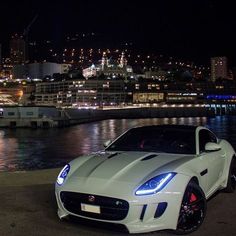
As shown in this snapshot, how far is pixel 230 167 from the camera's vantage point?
8.02 m

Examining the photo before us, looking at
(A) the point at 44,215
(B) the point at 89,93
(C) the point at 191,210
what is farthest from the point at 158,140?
(B) the point at 89,93

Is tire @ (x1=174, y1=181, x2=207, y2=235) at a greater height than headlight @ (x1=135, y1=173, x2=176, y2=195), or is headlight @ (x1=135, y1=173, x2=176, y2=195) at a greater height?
headlight @ (x1=135, y1=173, x2=176, y2=195)

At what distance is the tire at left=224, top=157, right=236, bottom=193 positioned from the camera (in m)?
7.95

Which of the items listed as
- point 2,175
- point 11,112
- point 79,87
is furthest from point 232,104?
point 2,175

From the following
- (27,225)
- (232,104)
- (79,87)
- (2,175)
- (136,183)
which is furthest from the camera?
(232,104)

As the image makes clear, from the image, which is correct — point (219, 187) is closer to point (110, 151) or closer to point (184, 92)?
point (110, 151)

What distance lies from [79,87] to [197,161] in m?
175

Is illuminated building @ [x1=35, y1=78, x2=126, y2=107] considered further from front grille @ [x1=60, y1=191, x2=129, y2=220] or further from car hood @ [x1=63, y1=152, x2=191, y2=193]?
front grille @ [x1=60, y1=191, x2=129, y2=220]

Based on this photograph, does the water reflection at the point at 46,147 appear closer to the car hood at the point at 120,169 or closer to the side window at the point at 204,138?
the side window at the point at 204,138

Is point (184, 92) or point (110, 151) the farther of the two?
point (184, 92)

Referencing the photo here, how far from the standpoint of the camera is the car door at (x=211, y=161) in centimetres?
684

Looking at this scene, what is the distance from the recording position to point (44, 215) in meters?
6.51

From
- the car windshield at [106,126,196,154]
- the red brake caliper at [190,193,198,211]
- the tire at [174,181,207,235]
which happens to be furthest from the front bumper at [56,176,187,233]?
the car windshield at [106,126,196,154]

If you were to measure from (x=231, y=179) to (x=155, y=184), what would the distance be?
3.00m
